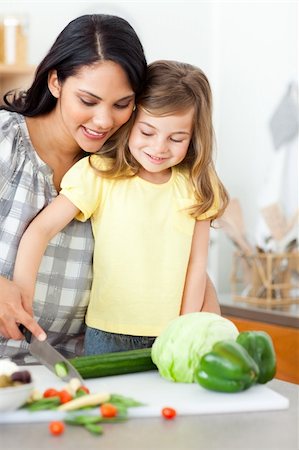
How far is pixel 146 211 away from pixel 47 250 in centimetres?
25

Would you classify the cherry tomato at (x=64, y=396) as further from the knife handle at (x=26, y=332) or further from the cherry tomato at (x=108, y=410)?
the knife handle at (x=26, y=332)

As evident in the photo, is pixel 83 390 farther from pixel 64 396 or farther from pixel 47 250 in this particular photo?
pixel 47 250

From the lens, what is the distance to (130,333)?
6.47ft

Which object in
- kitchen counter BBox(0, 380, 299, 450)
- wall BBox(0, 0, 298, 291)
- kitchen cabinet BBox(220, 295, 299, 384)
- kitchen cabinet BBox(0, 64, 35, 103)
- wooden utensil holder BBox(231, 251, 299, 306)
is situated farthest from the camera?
wall BBox(0, 0, 298, 291)

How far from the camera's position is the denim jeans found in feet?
6.44

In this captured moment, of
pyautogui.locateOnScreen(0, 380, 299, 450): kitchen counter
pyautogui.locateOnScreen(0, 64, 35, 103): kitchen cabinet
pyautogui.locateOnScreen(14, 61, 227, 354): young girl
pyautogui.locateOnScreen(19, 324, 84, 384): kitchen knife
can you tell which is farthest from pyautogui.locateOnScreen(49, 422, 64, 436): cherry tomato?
pyautogui.locateOnScreen(0, 64, 35, 103): kitchen cabinet

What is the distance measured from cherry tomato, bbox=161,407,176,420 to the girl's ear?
0.87 meters

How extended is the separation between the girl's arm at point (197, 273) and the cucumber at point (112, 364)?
430 mm

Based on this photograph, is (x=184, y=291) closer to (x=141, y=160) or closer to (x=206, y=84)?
(x=141, y=160)

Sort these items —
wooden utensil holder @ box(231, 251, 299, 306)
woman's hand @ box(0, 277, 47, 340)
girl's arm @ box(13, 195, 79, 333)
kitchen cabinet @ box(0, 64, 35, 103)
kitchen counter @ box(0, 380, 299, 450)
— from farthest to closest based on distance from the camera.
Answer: kitchen cabinet @ box(0, 64, 35, 103) < wooden utensil holder @ box(231, 251, 299, 306) < girl's arm @ box(13, 195, 79, 333) < woman's hand @ box(0, 277, 47, 340) < kitchen counter @ box(0, 380, 299, 450)

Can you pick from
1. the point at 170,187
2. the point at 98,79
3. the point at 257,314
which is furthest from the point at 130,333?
the point at 257,314

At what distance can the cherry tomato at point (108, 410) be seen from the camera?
1.30 m

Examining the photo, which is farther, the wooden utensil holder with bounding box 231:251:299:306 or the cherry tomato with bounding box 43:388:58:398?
the wooden utensil holder with bounding box 231:251:299:306

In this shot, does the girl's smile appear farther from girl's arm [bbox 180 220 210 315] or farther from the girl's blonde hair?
girl's arm [bbox 180 220 210 315]
